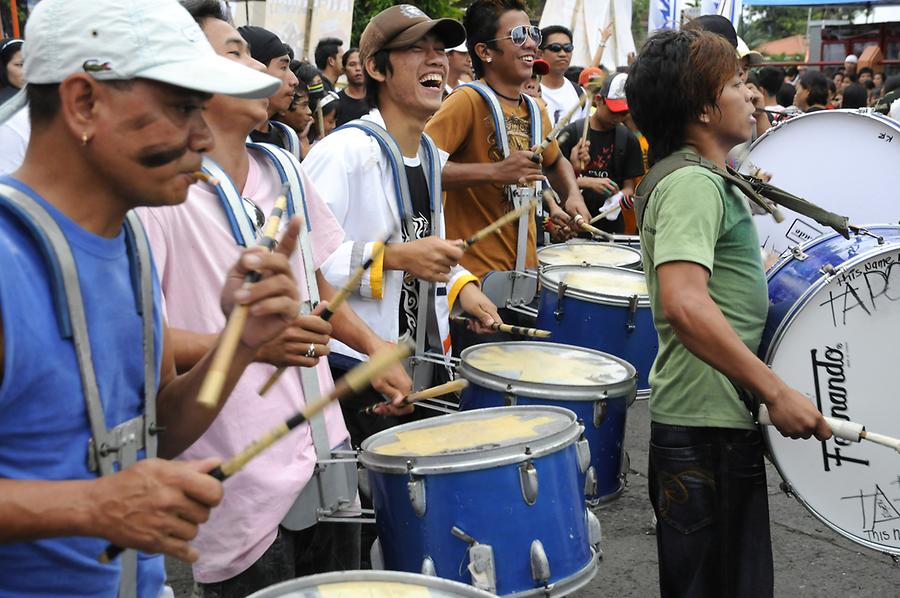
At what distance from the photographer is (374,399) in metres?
3.36

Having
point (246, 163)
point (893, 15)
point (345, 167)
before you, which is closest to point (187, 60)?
point (246, 163)

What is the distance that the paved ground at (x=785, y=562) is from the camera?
14.2 feet

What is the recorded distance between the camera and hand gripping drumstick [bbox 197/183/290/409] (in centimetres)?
147

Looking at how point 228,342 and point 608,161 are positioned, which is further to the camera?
point 608,161

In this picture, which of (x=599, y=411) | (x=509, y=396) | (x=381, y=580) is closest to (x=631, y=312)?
(x=599, y=411)

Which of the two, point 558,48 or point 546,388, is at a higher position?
point 558,48

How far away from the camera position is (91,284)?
1662mm

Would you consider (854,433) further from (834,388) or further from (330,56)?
(330,56)

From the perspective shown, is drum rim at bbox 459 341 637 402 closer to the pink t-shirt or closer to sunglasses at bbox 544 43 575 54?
the pink t-shirt

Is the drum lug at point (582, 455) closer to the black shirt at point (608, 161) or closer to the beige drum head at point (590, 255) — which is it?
the beige drum head at point (590, 255)

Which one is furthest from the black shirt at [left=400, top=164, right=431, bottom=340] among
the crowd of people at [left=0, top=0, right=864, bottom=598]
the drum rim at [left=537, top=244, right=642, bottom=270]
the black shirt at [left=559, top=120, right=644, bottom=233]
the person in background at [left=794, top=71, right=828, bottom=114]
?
the person in background at [left=794, top=71, right=828, bottom=114]

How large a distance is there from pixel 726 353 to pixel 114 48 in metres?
1.75

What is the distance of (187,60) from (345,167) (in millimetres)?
1704

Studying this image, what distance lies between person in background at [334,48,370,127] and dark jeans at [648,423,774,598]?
5.68 meters
